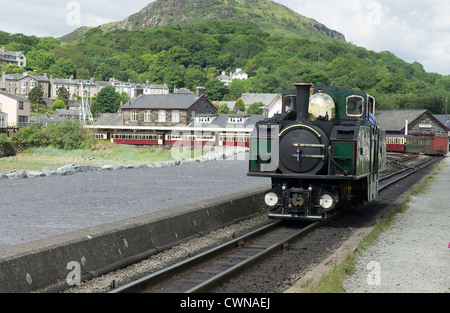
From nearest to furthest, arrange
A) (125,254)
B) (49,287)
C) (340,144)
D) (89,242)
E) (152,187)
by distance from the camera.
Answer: (49,287) < (89,242) < (125,254) < (340,144) < (152,187)

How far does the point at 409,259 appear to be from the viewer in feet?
31.2

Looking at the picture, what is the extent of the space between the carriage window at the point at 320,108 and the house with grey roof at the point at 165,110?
254 ft

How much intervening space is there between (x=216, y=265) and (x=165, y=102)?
85.6 meters

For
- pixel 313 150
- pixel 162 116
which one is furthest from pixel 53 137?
pixel 313 150

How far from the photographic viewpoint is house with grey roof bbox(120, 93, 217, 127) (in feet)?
297

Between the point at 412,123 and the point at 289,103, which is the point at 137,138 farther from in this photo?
the point at 289,103

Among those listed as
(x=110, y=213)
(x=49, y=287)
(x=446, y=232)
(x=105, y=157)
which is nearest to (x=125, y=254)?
(x=49, y=287)

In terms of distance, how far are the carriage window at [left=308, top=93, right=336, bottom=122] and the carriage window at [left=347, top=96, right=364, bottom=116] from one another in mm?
678

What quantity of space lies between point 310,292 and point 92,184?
1421 cm

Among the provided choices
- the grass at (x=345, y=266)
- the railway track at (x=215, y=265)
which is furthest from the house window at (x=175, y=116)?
the railway track at (x=215, y=265)

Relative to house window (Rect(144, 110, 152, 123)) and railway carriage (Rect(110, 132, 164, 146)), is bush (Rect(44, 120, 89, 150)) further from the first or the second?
house window (Rect(144, 110, 152, 123))

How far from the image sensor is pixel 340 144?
39.5 feet

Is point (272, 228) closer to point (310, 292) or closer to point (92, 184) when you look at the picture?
point (310, 292)
